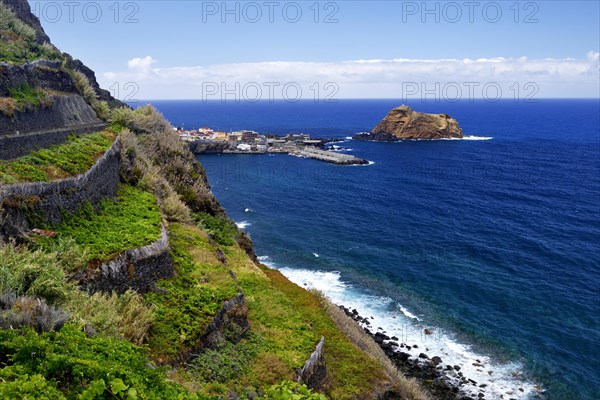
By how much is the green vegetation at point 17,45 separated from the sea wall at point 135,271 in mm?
17064

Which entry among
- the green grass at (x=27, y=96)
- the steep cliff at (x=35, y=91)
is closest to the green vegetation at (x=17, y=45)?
the steep cliff at (x=35, y=91)

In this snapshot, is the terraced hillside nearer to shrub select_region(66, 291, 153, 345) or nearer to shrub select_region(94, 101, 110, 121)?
shrub select_region(66, 291, 153, 345)

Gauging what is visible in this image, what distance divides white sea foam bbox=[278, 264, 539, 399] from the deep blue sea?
13cm

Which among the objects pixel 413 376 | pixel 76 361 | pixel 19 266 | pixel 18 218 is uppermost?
pixel 18 218

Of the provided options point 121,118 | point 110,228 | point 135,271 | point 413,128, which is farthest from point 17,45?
point 413,128

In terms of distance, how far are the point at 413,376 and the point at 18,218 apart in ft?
93.5

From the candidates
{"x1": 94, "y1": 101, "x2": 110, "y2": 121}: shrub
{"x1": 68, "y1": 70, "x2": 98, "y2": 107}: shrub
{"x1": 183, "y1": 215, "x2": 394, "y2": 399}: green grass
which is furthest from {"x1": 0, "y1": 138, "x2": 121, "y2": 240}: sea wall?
{"x1": 68, "y1": 70, "x2": 98, "y2": 107}: shrub

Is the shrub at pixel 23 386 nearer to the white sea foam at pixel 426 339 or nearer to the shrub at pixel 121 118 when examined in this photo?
the shrub at pixel 121 118

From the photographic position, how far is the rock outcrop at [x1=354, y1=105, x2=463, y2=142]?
169 meters

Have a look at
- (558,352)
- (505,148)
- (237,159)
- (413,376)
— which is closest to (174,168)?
(413,376)

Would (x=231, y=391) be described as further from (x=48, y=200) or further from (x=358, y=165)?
(x=358, y=165)

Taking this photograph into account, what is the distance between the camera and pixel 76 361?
941 centimetres

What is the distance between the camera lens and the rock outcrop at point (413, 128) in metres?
169

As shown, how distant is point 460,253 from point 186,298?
145ft
